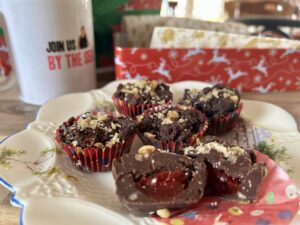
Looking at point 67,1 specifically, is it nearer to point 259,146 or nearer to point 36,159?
point 36,159

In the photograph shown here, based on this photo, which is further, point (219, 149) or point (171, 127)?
point (171, 127)

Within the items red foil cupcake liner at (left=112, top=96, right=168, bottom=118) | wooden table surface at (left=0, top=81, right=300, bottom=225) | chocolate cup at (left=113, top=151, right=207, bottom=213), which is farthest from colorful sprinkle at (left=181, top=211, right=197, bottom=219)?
wooden table surface at (left=0, top=81, right=300, bottom=225)

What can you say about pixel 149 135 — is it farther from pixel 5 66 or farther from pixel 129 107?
pixel 5 66

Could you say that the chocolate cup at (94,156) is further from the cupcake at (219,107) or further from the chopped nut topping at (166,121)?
the cupcake at (219,107)

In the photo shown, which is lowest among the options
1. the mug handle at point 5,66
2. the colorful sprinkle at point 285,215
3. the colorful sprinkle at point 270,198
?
the colorful sprinkle at point 270,198

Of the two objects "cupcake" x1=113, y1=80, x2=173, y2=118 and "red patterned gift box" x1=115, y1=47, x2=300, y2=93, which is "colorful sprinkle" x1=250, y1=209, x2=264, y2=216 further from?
"red patterned gift box" x1=115, y1=47, x2=300, y2=93

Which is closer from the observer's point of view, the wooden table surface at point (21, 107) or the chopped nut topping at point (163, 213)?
the chopped nut topping at point (163, 213)

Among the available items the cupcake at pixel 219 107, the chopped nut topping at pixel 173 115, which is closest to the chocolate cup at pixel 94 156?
the chopped nut topping at pixel 173 115

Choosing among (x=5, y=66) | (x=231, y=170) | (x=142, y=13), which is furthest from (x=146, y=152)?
(x=142, y=13)
